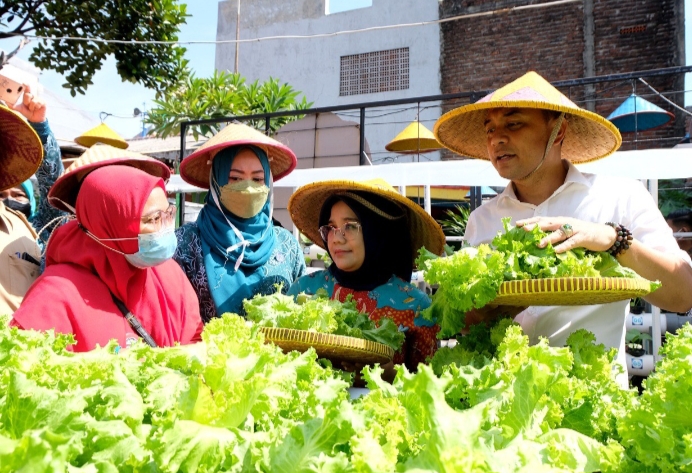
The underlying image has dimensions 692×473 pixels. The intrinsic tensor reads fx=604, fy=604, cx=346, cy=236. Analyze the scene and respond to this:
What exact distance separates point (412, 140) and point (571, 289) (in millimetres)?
9985

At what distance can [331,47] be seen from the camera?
1806 centimetres

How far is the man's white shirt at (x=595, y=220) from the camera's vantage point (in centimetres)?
237

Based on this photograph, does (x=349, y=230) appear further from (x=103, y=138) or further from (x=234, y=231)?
(x=103, y=138)

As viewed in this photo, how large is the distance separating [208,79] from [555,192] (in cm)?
1521

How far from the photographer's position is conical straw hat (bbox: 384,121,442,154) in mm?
11391

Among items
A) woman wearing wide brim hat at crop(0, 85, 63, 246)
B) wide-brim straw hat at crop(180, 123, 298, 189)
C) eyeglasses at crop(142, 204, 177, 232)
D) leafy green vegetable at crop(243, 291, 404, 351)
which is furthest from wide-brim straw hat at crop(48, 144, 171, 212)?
leafy green vegetable at crop(243, 291, 404, 351)

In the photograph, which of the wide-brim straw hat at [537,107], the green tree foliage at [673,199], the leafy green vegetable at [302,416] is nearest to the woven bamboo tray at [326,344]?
the leafy green vegetable at [302,416]

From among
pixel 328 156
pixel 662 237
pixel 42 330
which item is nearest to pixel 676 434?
pixel 662 237

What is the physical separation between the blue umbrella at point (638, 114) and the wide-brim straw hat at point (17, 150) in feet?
31.7

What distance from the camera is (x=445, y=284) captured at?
195 cm

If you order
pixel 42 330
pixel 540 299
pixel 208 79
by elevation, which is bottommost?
pixel 42 330

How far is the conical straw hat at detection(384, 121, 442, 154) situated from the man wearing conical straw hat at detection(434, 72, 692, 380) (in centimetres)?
867

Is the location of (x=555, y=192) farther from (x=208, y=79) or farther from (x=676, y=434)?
(x=208, y=79)

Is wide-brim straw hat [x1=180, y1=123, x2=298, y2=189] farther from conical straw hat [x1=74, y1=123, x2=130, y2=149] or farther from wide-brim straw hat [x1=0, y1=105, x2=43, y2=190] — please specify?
conical straw hat [x1=74, y1=123, x2=130, y2=149]
